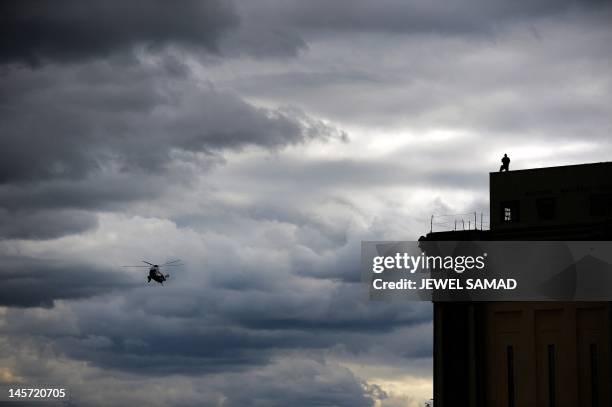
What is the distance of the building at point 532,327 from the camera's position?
74375mm

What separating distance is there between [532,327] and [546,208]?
9624 mm

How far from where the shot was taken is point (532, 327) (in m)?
77.2

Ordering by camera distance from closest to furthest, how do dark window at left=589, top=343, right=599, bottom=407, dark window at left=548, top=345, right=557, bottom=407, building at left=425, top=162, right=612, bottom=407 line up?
dark window at left=589, top=343, right=599, bottom=407, building at left=425, top=162, right=612, bottom=407, dark window at left=548, top=345, right=557, bottom=407

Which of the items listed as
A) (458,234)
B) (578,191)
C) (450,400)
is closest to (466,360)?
(450,400)

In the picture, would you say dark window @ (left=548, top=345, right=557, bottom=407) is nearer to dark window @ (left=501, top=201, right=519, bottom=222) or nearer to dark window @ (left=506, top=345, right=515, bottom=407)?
dark window @ (left=506, top=345, right=515, bottom=407)

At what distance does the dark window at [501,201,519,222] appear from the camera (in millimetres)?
82812

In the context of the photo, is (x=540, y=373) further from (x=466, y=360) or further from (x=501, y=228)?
(x=501, y=228)

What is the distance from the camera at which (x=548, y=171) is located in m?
81.8

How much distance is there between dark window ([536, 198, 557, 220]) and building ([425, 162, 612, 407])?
0.07 m

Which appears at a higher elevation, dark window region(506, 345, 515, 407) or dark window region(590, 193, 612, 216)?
dark window region(590, 193, 612, 216)

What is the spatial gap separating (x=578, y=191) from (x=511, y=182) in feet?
17.9

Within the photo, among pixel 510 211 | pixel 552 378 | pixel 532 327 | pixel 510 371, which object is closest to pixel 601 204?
pixel 510 211

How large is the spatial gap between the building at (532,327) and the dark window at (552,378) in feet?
0.23

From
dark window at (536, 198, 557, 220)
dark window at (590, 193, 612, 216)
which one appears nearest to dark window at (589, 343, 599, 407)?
dark window at (590, 193, 612, 216)
